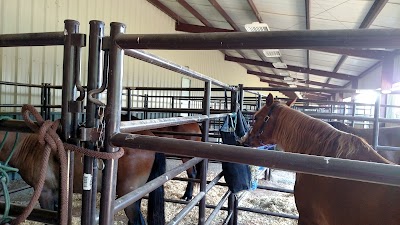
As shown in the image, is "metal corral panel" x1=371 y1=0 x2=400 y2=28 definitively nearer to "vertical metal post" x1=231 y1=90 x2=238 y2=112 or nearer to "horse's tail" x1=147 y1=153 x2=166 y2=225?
"vertical metal post" x1=231 y1=90 x2=238 y2=112

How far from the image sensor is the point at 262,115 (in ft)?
7.39

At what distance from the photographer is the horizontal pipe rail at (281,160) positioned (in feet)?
1.58

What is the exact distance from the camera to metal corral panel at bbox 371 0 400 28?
13.1 ft

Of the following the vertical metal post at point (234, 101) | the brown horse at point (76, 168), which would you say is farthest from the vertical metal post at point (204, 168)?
the vertical metal post at point (234, 101)

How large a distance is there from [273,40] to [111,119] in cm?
40

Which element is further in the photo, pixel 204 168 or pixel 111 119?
pixel 204 168

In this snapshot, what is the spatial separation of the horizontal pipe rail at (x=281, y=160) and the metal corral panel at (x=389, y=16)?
440cm

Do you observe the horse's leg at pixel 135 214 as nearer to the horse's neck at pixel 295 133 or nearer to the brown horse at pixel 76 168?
the brown horse at pixel 76 168

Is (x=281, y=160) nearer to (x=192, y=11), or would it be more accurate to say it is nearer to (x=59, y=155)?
(x=59, y=155)

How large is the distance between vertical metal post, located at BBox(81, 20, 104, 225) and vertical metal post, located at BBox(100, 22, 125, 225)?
0.09 ft

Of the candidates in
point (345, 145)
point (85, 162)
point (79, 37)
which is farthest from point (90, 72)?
point (345, 145)

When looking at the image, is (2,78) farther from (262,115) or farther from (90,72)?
(90,72)

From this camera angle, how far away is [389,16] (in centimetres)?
447

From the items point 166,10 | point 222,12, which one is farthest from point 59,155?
point 166,10
